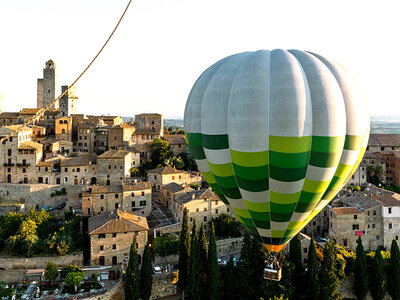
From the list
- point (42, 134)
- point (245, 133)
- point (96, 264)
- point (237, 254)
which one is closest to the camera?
point (245, 133)

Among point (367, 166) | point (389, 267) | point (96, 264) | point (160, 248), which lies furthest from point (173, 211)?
point (367, 166)

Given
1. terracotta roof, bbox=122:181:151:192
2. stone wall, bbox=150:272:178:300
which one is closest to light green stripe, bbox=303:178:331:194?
stone wall, bbox=150:272:178:300

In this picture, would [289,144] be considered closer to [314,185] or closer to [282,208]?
[314,185]

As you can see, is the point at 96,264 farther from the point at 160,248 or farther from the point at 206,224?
the point at 206,224

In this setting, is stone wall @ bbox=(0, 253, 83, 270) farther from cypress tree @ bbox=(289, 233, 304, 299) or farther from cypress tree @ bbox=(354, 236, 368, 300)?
cypress tree @ bbox=(354, 236, 368, 300)

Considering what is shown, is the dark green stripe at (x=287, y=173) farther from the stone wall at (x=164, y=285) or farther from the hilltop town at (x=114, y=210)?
the stone wall at (x=164, y=285)

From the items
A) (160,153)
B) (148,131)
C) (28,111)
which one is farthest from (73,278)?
(28,111)

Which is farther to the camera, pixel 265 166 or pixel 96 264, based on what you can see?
pixel 96 264
